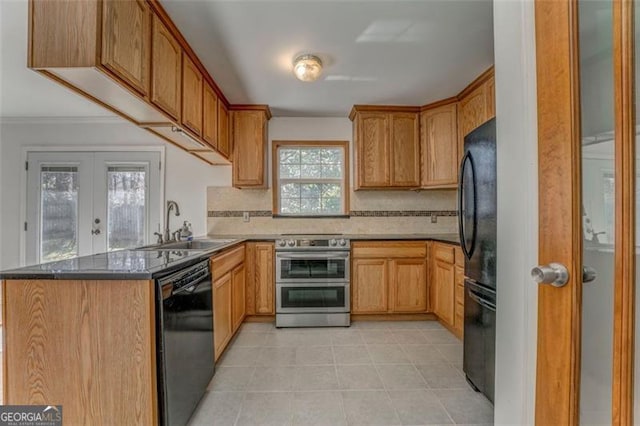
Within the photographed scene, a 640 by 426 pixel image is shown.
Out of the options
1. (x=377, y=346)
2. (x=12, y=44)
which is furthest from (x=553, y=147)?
(x=12, y=44)

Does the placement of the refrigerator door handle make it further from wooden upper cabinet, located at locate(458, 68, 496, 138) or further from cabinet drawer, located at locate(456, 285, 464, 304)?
wooden upper cabinet, located at locate(458, 68, 496, 138)

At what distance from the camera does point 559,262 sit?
2.36 ft

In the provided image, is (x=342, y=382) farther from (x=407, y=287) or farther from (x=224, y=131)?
(x=224, y=131)

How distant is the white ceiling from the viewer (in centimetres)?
178

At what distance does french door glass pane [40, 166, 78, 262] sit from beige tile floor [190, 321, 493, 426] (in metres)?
2.51

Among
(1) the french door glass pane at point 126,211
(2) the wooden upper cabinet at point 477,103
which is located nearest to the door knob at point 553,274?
(2) the wooden upper cabinet at point 477,103

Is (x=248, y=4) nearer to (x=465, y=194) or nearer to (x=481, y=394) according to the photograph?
(x=465, y=194)

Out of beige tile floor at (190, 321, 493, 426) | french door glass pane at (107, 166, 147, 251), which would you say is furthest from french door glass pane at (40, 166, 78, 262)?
beige tile floor at (190, 321, 493, 426)

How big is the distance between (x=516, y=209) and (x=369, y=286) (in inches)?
91.3

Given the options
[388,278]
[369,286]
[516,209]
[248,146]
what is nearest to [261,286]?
[369,286]

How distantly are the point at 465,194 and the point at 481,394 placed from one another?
4.25 feet

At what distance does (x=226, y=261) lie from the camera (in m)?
2.40

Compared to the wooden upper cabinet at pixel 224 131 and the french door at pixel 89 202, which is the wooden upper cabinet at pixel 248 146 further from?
the french door at pixel 89 202

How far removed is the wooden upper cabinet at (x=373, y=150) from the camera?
134 inches
